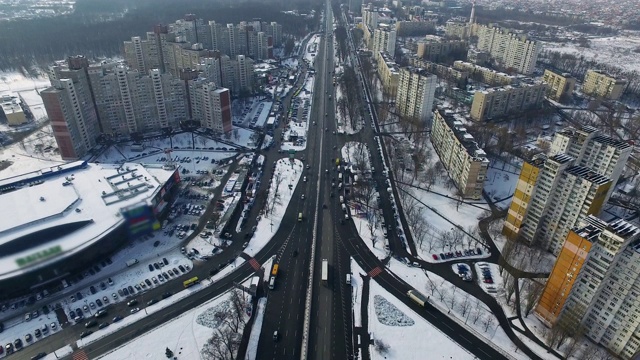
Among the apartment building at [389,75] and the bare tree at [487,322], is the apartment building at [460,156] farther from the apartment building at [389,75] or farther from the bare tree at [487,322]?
the apartment building at [389,75]

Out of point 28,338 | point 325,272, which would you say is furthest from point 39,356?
point 325,272

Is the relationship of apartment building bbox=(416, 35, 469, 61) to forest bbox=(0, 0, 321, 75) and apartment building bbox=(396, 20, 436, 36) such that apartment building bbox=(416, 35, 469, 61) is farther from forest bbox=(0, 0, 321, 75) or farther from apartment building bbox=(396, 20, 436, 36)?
forest bbox=(0, 0, 321, 75)

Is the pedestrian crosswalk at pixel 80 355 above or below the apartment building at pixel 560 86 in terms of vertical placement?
below

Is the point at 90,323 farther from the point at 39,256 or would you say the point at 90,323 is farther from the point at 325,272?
the point at 325,272

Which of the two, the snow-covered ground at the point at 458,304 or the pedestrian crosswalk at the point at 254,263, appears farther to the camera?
the pedestrian crosswalk at the point at 254,263

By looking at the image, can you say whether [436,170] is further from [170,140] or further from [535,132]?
[170,140]

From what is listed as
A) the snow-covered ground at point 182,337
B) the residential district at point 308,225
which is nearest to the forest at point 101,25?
the residential district at point 308,225
